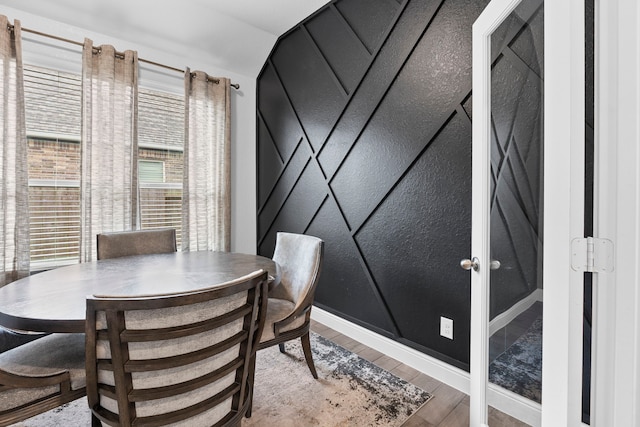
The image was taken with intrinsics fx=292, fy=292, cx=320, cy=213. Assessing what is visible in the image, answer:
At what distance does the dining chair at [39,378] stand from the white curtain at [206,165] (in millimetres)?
1803

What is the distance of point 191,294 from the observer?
0.86 m

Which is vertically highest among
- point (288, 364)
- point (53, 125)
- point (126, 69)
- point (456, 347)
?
point (126, 69)

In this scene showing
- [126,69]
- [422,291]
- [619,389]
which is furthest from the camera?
[126,69]

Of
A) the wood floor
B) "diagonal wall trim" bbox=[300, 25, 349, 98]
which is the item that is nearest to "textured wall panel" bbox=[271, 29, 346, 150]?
"diagonal wall trim" bbox=[300, 25, 349, 98]

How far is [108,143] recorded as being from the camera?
261 cm

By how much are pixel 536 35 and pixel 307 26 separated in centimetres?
248

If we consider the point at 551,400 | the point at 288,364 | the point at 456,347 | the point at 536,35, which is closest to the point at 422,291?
the point at 456,347

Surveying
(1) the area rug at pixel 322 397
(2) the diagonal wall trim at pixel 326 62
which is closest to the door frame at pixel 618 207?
(1) the area rug at pixel 322 397

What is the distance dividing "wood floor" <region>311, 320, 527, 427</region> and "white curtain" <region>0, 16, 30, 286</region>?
106 inches

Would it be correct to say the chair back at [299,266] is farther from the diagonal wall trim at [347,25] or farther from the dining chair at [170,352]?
the diagonal wall trim at [347,25]

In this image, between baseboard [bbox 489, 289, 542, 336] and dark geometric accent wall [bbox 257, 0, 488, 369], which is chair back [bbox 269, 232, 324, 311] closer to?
dark geometric accent wall [bbox 257, 0, 488, 369]

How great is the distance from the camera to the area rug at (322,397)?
153 cm

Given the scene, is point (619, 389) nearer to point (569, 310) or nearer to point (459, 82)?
point (569, 310)

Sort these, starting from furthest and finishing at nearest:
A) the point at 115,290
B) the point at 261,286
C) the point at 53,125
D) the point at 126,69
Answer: the point at 126,69 → the point at 53,125 → the point at 115,290 → the point at 261,286
